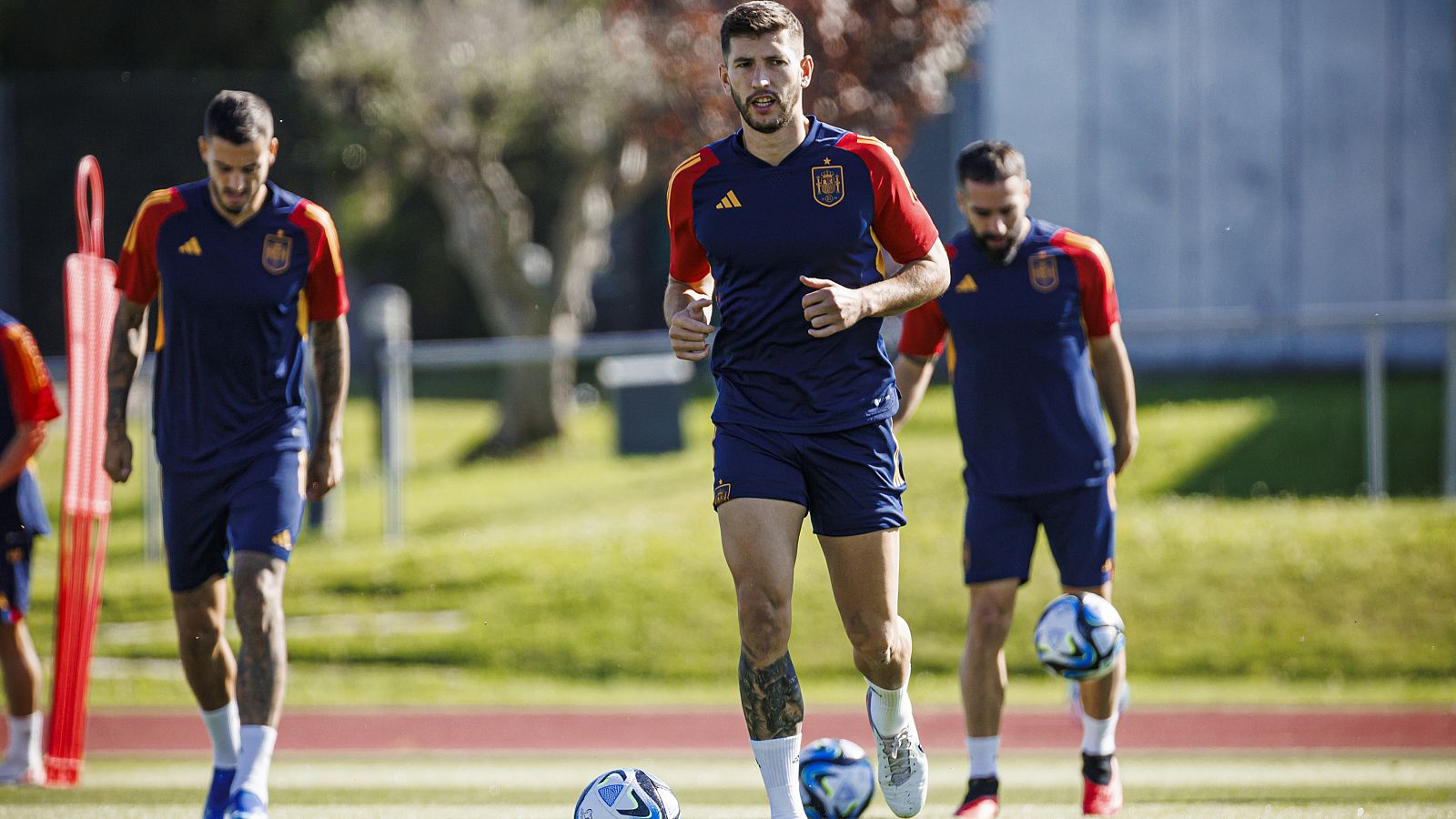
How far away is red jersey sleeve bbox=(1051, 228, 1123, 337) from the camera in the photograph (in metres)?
6.28

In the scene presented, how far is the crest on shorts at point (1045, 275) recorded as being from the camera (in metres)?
6.26

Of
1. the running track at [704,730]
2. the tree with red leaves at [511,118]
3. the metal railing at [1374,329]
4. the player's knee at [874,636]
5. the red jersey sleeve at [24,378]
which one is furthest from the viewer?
the tree with red leaves at [511,118]

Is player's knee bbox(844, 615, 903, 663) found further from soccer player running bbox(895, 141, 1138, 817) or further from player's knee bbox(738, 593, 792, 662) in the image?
soccer player running bbox(895, 141, 1138, 817)

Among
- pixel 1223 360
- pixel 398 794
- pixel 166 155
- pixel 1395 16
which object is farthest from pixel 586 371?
pixel 398 794

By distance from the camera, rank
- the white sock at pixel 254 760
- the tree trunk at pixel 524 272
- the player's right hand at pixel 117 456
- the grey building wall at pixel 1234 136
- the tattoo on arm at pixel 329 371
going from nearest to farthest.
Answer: the white sock at pixel 254 760 → the player's right hand at pixel 117 456 → the tattoo on arm at pixel 329 371 → the tree trunk at pixel 524 272 → the grey building wall at pixel 1234 136

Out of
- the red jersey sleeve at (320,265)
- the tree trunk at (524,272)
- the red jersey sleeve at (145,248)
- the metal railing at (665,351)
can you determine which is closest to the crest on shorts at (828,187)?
the red jersey sleeve at (320,265)

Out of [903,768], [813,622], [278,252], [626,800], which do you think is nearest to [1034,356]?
[903,768]

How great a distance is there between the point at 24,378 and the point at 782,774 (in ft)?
14.4

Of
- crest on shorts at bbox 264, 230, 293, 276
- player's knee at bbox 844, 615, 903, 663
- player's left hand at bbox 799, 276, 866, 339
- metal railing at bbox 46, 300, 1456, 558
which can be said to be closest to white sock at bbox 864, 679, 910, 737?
player's knee at bbox 844, 615, 903, 663

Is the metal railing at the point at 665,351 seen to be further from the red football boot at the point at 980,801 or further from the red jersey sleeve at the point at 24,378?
the red football boot at the point at 980,801

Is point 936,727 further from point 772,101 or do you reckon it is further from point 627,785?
point 772,101

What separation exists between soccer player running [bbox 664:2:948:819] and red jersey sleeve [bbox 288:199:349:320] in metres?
1.60

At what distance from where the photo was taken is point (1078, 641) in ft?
19.3

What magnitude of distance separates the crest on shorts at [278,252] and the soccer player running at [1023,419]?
2.38 m
